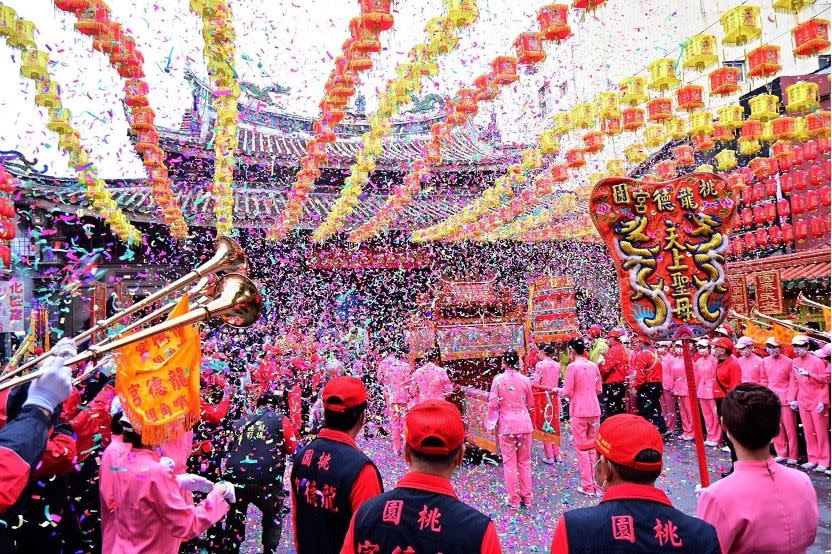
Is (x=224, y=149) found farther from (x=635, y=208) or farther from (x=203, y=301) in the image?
(x=635, y=208)

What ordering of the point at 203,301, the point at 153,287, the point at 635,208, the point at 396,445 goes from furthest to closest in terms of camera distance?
1. the point at 153,287
2. the point at 396,445
3. the point at 635,208
4. the point at 203,301

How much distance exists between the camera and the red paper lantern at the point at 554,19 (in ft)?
20.2

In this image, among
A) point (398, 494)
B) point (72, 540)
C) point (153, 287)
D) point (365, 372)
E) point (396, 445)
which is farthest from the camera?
point (153, 287)

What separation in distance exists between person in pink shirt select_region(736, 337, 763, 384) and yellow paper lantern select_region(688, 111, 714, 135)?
3.16 metres

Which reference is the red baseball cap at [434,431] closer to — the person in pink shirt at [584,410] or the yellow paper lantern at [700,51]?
the person in pink shirt at [584,410]

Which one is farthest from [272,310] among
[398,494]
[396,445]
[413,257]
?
[398,494]

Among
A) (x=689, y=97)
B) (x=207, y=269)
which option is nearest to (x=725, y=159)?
(x=689, y=97)

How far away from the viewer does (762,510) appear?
6.98ft

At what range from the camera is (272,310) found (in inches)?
701

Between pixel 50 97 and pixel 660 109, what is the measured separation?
7.82m

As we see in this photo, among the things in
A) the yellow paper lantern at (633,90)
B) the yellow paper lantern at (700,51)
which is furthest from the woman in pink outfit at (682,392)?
the yellow paper lantern at (700,51)

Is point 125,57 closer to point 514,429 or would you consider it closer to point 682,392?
point 514,429

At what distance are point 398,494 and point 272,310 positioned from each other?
643 inches

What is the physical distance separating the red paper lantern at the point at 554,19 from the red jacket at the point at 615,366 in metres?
5.51
